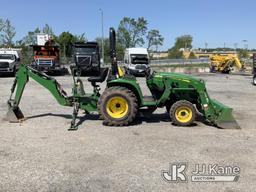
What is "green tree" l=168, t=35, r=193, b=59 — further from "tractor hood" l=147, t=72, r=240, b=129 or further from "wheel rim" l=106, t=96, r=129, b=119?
"wheel rim" l=106, t=96, r=129, b=119

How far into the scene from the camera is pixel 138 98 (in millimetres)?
9320

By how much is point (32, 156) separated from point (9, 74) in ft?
75.5

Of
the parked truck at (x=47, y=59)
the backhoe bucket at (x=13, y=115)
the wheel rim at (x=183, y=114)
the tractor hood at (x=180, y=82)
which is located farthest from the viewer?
the parked truck at (x=47, y=59)

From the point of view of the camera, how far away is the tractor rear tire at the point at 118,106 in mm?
9016

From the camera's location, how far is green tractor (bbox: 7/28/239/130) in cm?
901

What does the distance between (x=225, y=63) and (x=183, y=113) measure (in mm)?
27764

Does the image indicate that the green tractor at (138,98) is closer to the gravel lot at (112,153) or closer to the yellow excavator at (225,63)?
the gravel lot at (112,153)

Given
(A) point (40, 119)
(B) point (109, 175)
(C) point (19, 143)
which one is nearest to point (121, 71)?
(A) point (40, 119)

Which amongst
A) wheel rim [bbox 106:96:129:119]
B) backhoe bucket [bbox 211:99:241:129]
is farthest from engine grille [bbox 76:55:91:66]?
backhoe bucket [bbox 211:99:241:129]

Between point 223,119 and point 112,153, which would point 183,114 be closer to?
point 223,119

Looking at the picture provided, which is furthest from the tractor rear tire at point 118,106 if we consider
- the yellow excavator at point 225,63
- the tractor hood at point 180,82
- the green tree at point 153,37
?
the green tree at point 153,37

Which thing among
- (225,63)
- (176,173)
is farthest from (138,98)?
(225,63)

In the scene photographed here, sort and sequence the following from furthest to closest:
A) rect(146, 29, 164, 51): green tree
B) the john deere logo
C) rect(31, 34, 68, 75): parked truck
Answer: rect(146, 29, 164, 51): green tree < rect(31, 34, 68, 75): parked truck < the john deere logo

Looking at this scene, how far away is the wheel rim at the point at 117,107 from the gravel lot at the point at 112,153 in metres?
0.41
